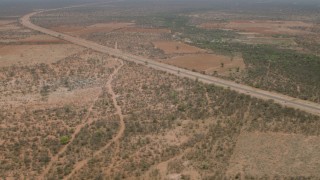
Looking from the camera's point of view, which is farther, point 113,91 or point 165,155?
point 113,91

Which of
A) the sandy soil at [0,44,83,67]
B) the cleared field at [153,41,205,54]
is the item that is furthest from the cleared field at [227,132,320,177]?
the cleared field at [153,41,205,54]

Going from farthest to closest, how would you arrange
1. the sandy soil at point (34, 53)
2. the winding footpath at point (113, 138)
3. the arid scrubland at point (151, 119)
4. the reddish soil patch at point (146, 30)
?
1. the reddish soil patch at point (146, 30)
2. the sandy soil at point (34, 53)
3. the arid scrubland at point (151, 119)
4. the winding footpath at point (113, 138)

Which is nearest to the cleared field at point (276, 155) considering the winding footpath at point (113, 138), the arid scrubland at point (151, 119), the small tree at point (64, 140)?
the arid scrubland at point (151, 119)

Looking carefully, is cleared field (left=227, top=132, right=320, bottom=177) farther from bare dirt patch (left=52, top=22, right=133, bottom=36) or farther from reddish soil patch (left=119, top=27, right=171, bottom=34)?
bare dirt patch (left=52, top=22, right=133, bottom=36)

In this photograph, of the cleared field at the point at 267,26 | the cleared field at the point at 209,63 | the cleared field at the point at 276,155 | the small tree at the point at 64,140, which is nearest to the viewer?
the cleared field at the point at 276,155

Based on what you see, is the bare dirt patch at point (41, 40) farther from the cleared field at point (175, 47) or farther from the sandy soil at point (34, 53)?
the cleared field at point (175, 47)

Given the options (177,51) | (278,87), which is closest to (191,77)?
(278,87)

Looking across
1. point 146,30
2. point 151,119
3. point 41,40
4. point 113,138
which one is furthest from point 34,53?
point 113,138

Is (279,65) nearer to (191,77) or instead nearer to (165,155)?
(191,77)
